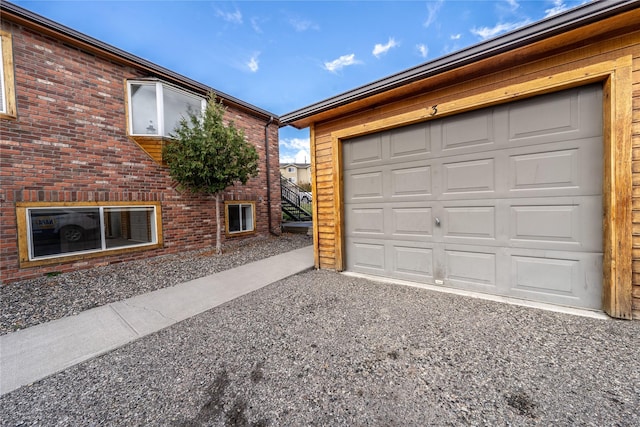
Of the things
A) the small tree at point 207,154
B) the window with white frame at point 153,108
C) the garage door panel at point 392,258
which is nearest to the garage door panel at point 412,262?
the garage door panel at point 392,258

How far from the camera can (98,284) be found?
162 inches

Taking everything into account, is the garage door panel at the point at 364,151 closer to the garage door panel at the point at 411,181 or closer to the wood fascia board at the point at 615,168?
the garage door panel at the point at 411,181

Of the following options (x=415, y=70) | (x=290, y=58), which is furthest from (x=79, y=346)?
(x=290, y=58)

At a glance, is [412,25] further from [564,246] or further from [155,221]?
[155,221]

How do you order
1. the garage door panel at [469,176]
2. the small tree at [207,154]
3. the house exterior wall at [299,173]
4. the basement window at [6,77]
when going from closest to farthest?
the garage door panel at [469,176] → the basement window at [6,77] → the small tree at [207,154] → the house exterior wall at [299,173]

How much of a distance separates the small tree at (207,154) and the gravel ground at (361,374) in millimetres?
3810

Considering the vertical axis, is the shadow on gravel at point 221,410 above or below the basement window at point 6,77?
below

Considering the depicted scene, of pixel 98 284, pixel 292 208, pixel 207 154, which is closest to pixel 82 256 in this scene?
pixel 98 284

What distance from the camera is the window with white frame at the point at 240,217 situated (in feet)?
25.3

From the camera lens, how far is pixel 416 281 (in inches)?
159

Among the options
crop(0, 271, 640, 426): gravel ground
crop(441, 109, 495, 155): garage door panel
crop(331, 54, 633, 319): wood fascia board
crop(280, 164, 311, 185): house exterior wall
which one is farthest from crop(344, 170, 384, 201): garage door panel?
crop(280, 164, 311, 185): house exterior wall

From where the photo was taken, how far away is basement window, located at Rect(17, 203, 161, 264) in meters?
4.29

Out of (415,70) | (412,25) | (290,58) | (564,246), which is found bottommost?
(564,246)

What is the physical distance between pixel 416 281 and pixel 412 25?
8.03 metres
